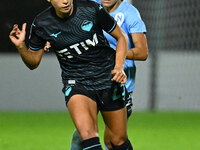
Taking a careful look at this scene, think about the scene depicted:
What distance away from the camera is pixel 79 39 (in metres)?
4.82

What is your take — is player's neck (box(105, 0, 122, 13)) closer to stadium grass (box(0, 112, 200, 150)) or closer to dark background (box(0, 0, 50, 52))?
stadium grass (box(0, 112, 200, 150))

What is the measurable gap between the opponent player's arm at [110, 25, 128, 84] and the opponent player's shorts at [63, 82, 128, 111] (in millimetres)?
322

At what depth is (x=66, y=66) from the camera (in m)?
4.92

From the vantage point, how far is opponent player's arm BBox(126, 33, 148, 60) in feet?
18.2

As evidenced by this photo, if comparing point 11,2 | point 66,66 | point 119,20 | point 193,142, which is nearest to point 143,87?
point 11,2

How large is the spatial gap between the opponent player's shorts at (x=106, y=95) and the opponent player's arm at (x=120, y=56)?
32cm

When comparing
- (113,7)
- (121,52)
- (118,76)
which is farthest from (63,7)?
(113,7)

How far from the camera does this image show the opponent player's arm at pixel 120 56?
4580 mm

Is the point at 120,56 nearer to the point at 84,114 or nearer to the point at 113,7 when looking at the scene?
the point at 84,114

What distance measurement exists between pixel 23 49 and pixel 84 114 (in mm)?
→ 735

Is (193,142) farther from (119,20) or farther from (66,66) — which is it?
(66,66)

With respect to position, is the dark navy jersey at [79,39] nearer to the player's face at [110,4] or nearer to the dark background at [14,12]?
the player's face at [110,4]

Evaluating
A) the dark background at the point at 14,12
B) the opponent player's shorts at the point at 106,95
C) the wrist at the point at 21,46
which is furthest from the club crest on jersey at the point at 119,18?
the dark background at the point at 14,12

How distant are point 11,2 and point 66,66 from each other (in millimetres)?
8121
